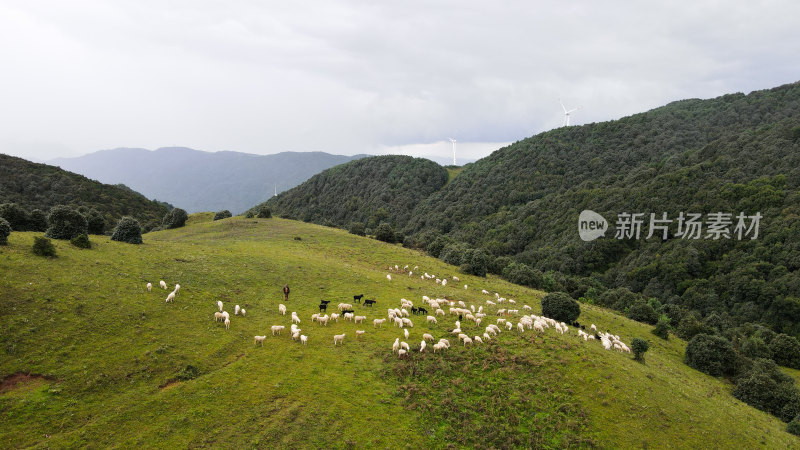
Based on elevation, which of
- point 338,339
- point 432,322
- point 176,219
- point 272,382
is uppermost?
point 176,219

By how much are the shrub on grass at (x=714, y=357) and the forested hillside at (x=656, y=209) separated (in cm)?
1352

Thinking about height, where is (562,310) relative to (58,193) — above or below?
below

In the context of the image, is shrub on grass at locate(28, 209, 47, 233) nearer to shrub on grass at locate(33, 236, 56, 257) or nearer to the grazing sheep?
shrub on grass at locate(33, 236, 56, 257)

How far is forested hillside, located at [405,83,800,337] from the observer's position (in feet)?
236

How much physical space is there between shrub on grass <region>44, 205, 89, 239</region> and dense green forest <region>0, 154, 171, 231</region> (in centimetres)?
6084

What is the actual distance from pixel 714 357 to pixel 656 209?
3544 inches

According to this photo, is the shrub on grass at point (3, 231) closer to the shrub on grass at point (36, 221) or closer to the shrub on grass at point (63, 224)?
the shrub on grass at point (63, 224)

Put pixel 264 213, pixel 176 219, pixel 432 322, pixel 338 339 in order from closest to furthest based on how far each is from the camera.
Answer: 1. pixel 338 339
2. pixel 432 322
3. pixel 176 219
4. pixel 264 213

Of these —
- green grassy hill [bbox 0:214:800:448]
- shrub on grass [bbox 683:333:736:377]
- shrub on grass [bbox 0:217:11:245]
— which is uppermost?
shrub on grass [bbox 0:217:11:245]

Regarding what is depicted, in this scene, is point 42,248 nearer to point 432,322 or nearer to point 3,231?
point 3,231

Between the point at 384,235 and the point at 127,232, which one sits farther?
the point at 384,235

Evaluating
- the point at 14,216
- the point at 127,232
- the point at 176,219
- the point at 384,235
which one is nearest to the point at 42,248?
the point at 127,232

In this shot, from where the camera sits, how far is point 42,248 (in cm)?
2675

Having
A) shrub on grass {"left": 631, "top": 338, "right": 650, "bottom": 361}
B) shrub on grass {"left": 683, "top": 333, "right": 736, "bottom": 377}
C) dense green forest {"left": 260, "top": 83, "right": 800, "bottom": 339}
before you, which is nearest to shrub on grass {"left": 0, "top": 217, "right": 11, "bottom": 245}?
shrub on grass {"left": 631, "top": 338, "right": 650, "bottom": 361}
